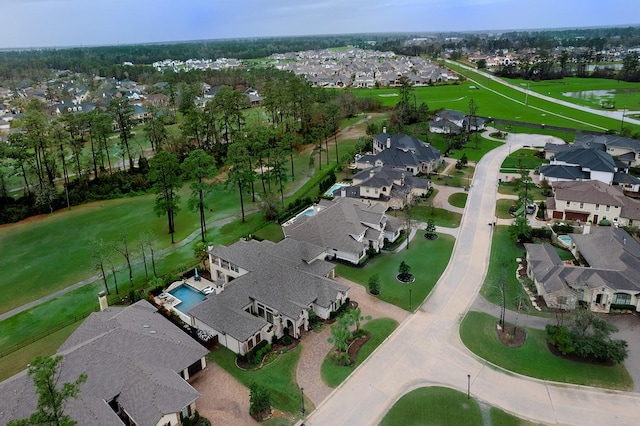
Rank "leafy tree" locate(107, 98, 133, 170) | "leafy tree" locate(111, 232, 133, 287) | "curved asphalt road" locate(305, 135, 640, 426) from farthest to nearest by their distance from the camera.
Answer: "leafy tree" locate(107, 98, 133, 170), "leafy tree" locate(111, 232, 133, 287), "curved asphalt road" locate(305, 135, 640, 426)

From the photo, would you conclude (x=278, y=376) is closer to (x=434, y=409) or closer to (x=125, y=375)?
(x=125, y=375)

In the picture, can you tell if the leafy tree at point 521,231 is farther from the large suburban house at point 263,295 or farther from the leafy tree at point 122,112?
the leafy tree at point 122,112

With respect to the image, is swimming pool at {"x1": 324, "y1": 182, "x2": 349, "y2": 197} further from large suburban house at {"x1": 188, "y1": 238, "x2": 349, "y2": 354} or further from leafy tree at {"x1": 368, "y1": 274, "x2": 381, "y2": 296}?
leafy tree at {"x1": 368, "y1": 274, "x2": 381, "y2": 296}

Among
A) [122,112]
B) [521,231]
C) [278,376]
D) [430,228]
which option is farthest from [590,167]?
[122,112]

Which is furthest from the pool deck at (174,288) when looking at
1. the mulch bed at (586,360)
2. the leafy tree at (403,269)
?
the mulch bed at (586,360)

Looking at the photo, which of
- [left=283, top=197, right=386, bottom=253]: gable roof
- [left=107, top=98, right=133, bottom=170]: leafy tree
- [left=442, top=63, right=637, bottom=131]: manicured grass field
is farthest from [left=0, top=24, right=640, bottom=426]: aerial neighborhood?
[left=442, top=63, right=637, bottom=131]: manicured grass field
